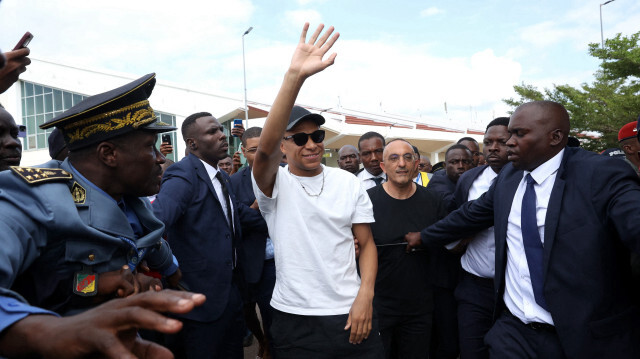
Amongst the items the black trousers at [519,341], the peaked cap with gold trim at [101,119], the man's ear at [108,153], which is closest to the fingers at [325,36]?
the peaked cap with gold trim at [101,119]

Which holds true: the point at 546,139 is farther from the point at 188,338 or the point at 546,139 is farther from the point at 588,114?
the point at 588,114

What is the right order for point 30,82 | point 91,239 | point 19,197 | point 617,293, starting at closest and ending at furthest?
1. point 19,197
2. point 91,239
3. point 617,293
4. point 30,82

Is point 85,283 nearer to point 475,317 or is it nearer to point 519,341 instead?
point 519,341

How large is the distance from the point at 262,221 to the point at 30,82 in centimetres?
3302

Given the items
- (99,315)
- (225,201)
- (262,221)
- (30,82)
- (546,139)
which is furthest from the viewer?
(30,82)

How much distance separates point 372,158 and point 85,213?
4.43 m

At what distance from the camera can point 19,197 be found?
1.29m

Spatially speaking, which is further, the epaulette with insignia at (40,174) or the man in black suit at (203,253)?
the man in black suit at (203,253)

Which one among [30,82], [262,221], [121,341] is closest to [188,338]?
[262,221]

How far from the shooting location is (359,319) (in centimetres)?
247

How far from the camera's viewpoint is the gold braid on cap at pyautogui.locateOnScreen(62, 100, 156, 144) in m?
1.65

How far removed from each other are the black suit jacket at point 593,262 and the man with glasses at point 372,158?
315 centimetres

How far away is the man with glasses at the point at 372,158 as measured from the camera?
18.5 feet

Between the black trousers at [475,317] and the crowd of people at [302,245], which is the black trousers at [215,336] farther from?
the black trousers at [475,317]
